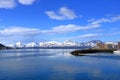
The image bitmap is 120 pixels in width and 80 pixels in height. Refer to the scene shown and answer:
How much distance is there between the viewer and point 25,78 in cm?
3500

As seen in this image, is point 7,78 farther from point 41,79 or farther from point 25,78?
point 41,79

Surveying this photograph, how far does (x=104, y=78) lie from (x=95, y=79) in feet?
5.55

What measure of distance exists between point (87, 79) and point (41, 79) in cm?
634

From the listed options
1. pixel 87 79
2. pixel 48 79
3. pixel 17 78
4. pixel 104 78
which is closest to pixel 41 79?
pixel 48 79

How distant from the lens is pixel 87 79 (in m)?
33.7

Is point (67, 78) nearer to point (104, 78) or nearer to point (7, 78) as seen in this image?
point (104, 78)

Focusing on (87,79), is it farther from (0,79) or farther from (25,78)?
(0,79)

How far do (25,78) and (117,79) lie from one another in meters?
12.8

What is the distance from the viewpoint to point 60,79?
33312 millimetres

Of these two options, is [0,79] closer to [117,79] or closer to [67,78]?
[67,78]

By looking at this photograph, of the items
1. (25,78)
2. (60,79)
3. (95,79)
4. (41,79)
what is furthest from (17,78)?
(95,79)

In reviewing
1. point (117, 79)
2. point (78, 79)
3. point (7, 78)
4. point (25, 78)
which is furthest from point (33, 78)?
point (117, 79)

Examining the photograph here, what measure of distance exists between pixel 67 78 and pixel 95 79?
386cm

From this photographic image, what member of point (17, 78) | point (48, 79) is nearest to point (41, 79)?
point (48, 79)
